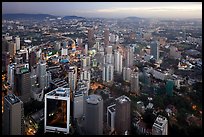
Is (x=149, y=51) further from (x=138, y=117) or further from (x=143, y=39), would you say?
(x=138, y=117)

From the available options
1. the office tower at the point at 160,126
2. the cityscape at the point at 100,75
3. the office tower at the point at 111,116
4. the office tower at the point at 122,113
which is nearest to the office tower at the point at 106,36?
the cityscape at the point at 100,75

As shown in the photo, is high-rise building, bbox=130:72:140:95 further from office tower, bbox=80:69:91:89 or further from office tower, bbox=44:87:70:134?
office tower, bbox=44:87:70:134

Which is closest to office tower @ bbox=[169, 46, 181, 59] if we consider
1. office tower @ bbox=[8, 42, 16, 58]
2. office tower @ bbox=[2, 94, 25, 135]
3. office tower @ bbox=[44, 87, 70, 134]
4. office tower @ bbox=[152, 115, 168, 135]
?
office tower @ bbox=[152, 115, 168, 135]

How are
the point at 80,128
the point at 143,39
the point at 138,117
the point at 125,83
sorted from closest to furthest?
the point at 80,128 < the point at 138,117 < the point at 125,83 < the point at 143,39

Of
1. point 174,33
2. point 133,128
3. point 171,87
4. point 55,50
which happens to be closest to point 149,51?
point 174,33

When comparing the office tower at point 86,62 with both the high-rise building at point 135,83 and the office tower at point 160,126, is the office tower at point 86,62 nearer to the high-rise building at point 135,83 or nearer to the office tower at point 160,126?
the high-rise building at point 135,83

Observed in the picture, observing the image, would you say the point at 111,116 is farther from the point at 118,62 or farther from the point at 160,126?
the point at 118,62

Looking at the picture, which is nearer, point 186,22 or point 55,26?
point 186,22

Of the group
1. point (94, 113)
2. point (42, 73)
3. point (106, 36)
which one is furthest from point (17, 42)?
point (94, 113)
